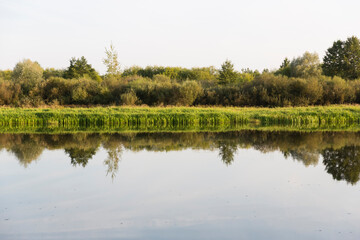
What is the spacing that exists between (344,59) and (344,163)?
5373 cm

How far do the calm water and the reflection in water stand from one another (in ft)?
0.22

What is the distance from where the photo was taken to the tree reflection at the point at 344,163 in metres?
10.6

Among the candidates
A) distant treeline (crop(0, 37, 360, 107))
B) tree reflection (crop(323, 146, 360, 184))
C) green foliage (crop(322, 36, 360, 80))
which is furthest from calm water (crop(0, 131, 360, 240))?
green foliage (crop(322, 36, 360, 80))

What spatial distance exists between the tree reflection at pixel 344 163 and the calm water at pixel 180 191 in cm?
3

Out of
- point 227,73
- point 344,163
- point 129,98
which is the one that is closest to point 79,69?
point 227,73

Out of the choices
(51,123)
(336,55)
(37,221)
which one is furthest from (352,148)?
(336,55)

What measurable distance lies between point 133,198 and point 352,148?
34.5 feet

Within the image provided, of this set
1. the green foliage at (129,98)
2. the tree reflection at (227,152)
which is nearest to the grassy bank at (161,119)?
the green foliage at (129,98)

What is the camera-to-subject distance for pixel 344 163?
487 inches

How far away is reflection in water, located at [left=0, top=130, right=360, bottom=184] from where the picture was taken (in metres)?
12.9

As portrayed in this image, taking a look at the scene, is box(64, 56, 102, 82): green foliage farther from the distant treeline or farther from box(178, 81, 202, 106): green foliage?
box(178, 81, 202, 106): green foliage

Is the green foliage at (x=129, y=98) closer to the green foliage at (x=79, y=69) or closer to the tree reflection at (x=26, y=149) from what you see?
the tree reflection at (x=26, y=149)

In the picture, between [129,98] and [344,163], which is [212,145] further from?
[129,98]

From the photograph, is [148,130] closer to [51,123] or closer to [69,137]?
[69,137]
